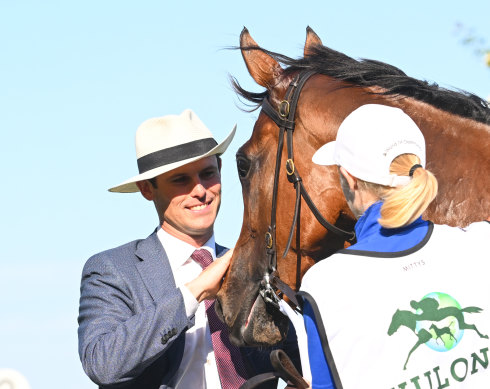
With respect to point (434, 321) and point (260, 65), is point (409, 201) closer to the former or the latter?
point (434, 321)

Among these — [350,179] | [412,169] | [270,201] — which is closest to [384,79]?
[270,201]

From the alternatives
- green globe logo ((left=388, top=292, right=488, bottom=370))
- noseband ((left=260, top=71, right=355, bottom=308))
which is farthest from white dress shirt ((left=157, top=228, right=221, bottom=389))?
green globe logo ((left=388, top=292, right=488, bottom=370))

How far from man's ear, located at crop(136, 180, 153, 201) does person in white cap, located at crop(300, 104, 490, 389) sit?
229 cm

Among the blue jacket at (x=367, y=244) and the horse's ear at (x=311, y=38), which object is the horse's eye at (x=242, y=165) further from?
the blue jacket at (x=367, y=244)

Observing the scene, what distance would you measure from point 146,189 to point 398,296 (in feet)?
8.49

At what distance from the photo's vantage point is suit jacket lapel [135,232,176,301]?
4.32 meters

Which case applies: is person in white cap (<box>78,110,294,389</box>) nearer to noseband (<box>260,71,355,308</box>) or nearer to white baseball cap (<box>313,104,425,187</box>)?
noseband (<box>260,71,355,308</box>)

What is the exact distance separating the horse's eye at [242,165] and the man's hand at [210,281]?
0.43 metres

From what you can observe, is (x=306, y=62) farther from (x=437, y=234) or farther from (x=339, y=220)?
(x=437, y=234)

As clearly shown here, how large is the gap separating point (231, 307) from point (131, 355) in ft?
1.94

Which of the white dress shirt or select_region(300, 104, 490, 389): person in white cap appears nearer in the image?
select_region(300, 104, 490, 389): person in white cap

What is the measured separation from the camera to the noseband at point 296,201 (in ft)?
12.6

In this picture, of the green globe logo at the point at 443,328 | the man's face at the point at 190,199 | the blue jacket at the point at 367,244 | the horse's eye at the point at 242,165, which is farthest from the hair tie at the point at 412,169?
the man's face at the point at 190,199

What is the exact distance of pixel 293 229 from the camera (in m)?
3.88
